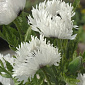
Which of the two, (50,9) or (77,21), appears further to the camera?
(77,21)

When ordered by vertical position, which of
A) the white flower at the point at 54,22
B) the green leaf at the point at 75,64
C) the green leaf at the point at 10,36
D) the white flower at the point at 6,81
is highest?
the white flower at the point at 54,22

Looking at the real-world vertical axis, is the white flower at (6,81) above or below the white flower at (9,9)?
below

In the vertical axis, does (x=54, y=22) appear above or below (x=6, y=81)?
above

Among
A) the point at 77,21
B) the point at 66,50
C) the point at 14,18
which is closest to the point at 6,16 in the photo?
the point at 14,18

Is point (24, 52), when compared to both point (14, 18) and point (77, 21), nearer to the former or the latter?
point (14, 18)
